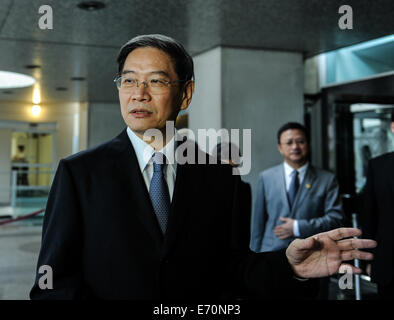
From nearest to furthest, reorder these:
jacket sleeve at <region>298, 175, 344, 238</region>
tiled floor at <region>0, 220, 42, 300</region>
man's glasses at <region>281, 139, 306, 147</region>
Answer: jacket sleeve at <region>298, 175, 344, 238</region> → man's glasses at <region>281, 139, 306, 147</region> → tiled floor at <region>0, 220, 42, 300</region>

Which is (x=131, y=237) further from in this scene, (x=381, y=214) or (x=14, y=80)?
(x=14, y=80)

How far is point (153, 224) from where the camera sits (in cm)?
111

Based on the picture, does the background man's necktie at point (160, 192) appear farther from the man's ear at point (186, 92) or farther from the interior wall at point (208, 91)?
the interior wall at point (208, 91)

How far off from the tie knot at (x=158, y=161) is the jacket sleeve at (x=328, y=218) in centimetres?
169

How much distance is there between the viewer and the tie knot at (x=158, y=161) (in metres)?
1.19

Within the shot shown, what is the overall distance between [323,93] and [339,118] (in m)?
0.36

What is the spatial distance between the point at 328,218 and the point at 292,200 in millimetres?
282

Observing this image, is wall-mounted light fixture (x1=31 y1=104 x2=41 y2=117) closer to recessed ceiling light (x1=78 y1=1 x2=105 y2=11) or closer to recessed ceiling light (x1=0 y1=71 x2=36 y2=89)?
recessed ceiling light (x1=0 y1=71 x2=36 y2=89)

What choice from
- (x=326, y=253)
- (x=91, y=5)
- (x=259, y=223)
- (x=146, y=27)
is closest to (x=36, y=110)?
(x=91, y=5)

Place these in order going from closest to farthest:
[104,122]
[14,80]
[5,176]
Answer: [104,122] → [14,80] → [5,176]

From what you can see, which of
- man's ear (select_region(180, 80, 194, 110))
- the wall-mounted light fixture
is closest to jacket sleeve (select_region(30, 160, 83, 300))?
man's ear (select_region(180, 80, 194, 110))

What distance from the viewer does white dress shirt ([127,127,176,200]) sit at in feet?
3.89
